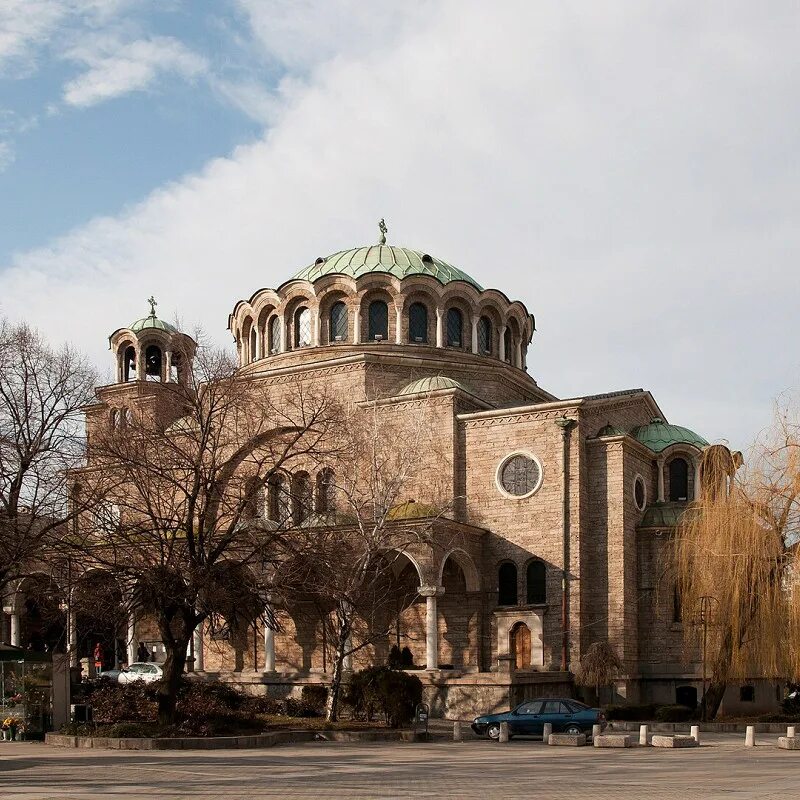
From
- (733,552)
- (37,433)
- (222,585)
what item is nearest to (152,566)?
(222,585)

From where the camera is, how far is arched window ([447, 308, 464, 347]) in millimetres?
43500

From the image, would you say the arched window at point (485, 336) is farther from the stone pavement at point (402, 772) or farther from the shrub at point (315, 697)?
the stone pavement at point (402, 772)

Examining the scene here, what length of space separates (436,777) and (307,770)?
225 cm

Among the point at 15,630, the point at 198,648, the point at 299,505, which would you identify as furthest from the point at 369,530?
the point at 15,630

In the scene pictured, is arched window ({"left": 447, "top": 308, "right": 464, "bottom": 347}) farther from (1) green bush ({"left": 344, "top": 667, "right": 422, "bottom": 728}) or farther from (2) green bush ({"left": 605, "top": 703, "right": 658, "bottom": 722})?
(1) green bush ({"left": 344, "top": 667, "right": 422, "bottom": 728})

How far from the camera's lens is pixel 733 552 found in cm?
3073

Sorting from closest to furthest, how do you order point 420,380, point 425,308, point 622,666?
1. point 622,666
2. point 420,380
3. point 425,308

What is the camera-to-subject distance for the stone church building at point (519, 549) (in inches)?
1362

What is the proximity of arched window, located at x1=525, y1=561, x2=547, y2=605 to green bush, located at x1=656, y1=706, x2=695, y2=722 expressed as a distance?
5474 mm

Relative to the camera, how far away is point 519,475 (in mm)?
36719

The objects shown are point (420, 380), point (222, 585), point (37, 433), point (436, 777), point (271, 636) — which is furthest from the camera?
point (420, 380)

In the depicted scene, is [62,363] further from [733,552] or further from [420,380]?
[733,552]

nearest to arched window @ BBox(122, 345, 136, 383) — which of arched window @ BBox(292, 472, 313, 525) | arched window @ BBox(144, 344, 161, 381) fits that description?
arched window @ BBox(144, 344, 161, 381)

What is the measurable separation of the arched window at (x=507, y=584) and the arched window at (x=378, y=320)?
10.3m
